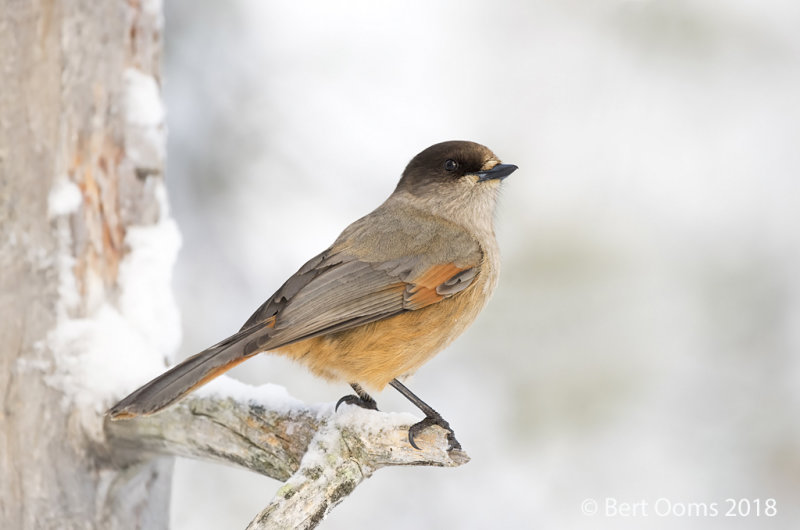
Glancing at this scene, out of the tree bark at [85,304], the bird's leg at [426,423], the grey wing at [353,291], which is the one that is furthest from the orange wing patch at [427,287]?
the tree bark at [85,304]

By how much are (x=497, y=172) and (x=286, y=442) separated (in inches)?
57.8

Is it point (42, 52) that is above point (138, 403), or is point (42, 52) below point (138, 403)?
above

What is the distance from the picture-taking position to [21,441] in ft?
10.7

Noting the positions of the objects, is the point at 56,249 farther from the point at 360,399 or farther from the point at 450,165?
the point at 450,165

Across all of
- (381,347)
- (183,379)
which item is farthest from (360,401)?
(183,379)

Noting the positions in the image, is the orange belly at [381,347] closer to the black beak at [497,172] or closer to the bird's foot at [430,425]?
the bird's foot at [430,425]

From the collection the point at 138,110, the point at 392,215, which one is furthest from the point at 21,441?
the point at 392,215

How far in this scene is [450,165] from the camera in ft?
12.8

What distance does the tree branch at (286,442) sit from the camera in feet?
8.89

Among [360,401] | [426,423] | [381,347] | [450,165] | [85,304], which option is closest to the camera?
[426,423]

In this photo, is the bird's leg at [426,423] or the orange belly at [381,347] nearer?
the bird's leg at [426,423]

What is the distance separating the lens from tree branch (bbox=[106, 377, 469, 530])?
107 inches

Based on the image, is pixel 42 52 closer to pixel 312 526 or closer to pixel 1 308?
pixel 1 308

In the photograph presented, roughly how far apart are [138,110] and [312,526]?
1.96 meters
